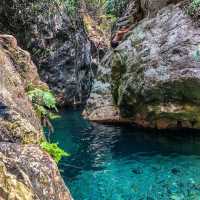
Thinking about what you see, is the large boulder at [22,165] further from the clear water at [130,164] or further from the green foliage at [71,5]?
the green foliage at [71,5]

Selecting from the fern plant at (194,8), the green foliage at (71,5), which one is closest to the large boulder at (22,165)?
the fern plant at (194,8)

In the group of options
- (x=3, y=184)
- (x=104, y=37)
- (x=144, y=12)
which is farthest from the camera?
(x=104, y=37)

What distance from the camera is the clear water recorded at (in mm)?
10266

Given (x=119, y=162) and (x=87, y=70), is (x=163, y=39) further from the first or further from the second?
(x=87, y=70)

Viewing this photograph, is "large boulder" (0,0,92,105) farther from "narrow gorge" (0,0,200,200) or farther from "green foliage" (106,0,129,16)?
"green foliage" (106,0,129,16)

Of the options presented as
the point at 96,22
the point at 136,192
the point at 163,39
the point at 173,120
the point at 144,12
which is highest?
the point at 96,22

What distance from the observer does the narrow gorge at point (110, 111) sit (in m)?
4.23

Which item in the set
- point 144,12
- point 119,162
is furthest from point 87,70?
point 119,162

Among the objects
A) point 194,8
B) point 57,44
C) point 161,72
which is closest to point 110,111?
point 161,72

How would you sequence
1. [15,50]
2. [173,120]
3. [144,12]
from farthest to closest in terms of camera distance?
[144,12]
[173,120]
[15,50]

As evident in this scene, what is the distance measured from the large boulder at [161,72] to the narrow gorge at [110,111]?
0.15 feet

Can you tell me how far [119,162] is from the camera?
13398 millimetres

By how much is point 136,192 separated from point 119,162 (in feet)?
10.3

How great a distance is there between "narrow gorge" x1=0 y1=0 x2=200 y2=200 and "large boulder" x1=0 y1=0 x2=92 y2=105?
0.10 metres
